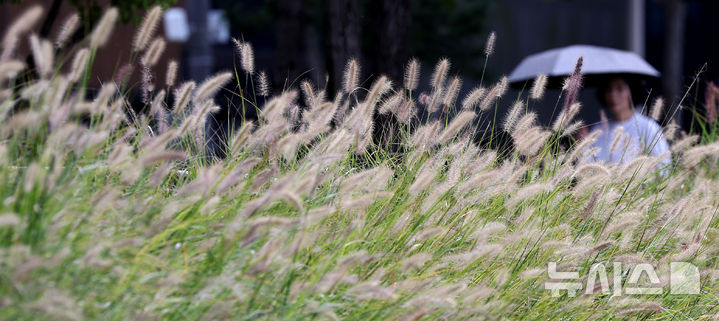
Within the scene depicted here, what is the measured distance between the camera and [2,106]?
2.45 meters

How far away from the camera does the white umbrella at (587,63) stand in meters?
6.64

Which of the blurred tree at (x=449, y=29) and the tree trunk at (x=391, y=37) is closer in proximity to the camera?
the tree trunk at (x=391, y=37)

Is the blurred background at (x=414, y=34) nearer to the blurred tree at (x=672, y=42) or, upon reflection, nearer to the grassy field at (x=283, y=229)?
the blurred tree at (x=672, y=42)

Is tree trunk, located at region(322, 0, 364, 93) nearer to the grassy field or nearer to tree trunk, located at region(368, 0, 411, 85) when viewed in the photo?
tree trunk, located at region(368, 0, 411, 85)

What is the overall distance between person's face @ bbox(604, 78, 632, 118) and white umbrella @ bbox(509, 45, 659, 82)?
606mm

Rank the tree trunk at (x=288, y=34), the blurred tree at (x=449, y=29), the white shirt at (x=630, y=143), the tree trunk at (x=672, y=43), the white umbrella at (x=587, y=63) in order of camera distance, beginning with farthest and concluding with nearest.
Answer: the blurred tree at (x=449, y=29)
the tree trunk at (x=672, y=43)
the tree trunk at (x=288, y=34)
the white umbrella at (x=587, y=63)
the white shirt at (x=630, y=143)

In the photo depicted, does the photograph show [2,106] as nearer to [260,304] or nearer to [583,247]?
[260,304]

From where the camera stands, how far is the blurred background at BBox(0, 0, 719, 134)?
22.3 feet

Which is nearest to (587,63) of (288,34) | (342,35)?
(342,35)

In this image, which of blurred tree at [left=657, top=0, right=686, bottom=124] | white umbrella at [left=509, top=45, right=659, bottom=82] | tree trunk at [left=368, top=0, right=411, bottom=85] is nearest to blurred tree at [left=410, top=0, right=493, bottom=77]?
blurred tree at [left=657, top=0, right=686, bottom=124]

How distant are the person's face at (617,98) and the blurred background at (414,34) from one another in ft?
0.65

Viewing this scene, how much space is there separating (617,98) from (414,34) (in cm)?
1304

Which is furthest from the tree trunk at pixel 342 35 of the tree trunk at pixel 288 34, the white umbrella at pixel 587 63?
the tree trunk at pixel 288 34

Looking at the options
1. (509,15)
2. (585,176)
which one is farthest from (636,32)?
(585,176)
